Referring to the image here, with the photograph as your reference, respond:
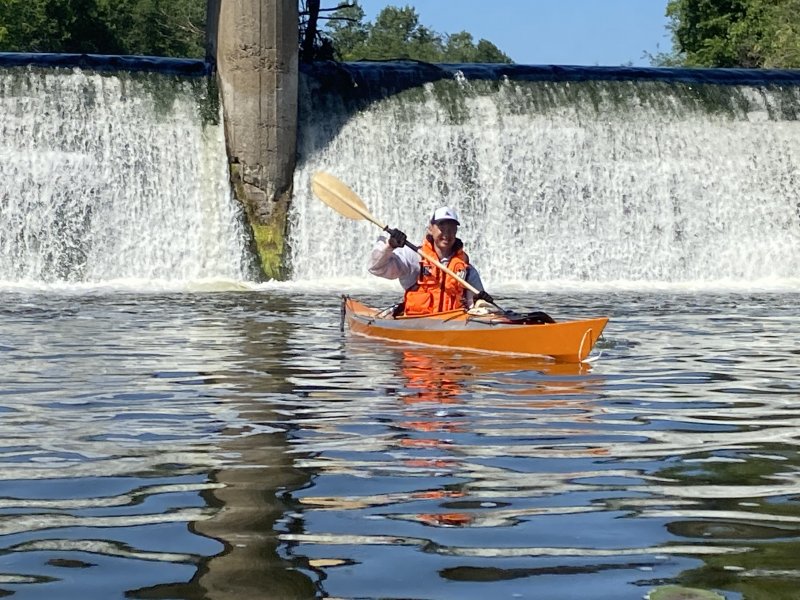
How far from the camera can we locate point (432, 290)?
11078 mm

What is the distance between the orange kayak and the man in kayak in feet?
0.60

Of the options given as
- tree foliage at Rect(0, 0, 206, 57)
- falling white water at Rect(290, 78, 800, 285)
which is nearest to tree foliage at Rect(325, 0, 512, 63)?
tree foliage at Rect(0, 0, 206, 57)

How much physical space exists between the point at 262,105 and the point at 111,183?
232 cm

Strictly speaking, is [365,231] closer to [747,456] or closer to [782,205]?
[782,205]

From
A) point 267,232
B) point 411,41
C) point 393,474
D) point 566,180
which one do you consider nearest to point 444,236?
point 393,474

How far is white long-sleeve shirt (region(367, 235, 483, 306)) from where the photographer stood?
1056 cm

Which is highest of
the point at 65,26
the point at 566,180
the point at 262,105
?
the point at 65,26

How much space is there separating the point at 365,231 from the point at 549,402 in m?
14.2

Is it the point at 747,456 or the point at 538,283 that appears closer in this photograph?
the point at 747,456

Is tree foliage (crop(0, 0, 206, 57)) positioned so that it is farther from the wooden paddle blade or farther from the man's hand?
the man's hand

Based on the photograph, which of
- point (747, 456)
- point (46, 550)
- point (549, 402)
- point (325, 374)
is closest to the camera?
point (46, 550)

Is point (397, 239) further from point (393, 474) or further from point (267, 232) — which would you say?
point (267, 232)

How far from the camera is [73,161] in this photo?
21391 mm

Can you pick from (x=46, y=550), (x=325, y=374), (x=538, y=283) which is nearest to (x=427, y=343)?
(x=325, y=374)
